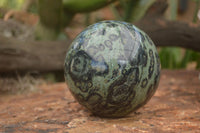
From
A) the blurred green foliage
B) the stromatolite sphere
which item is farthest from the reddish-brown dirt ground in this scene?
the blurred green foliage

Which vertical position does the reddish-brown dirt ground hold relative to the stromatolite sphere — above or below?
below

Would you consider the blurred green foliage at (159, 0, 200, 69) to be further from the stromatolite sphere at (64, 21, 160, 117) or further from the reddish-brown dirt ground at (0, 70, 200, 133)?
the stromatolite sphere at (64, 21, 160, 117)

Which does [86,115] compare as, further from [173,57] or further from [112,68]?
[173,57]

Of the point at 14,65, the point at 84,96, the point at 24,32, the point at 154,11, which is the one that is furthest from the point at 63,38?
the point at 84,96

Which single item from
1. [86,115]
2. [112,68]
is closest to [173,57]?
[86,115]

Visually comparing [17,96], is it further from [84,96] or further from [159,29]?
[159,29]

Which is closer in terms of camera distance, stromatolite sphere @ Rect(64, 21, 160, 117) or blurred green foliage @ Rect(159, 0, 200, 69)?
stromatolite sphere @ Rect(64, 21, 160, 117)
